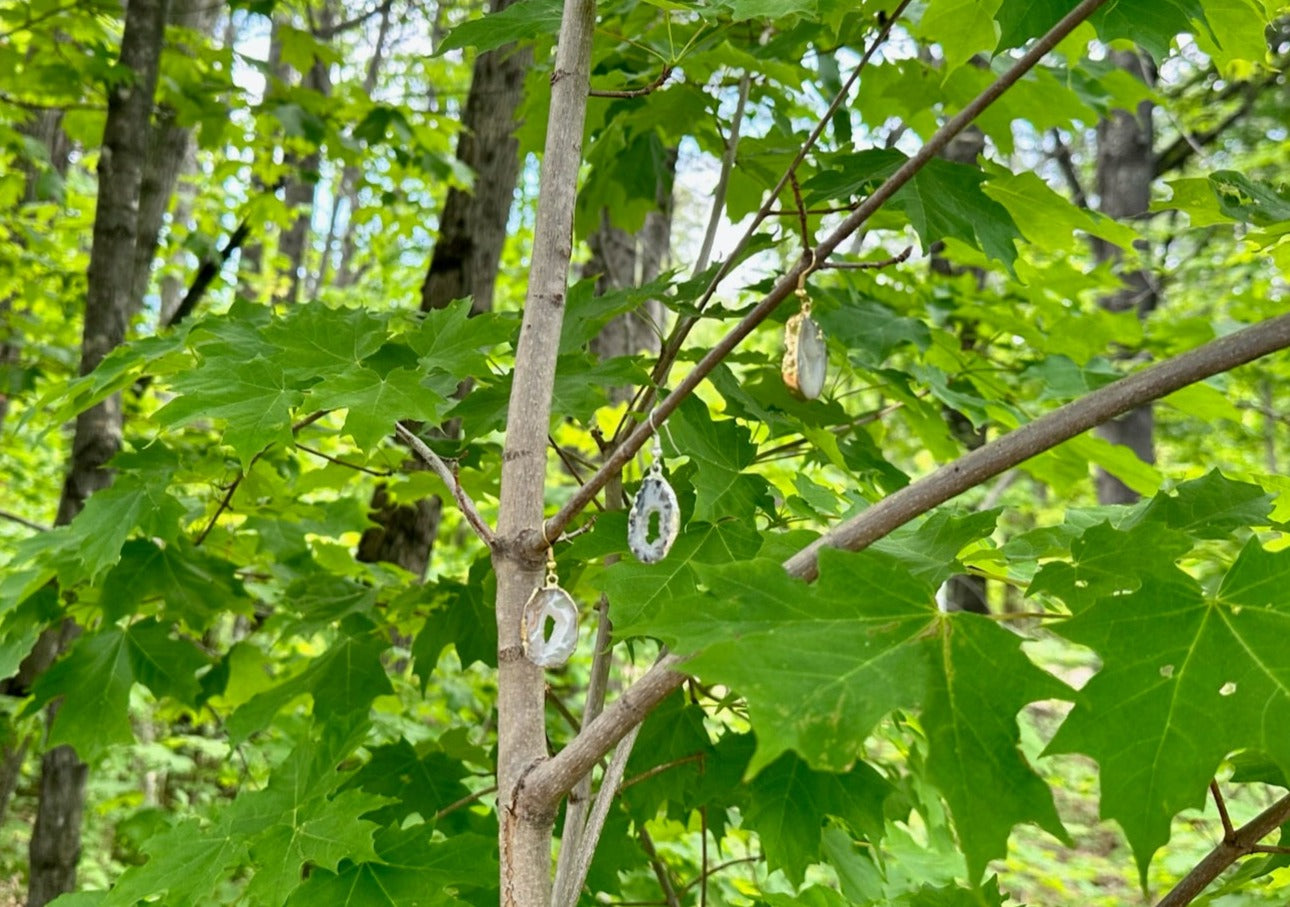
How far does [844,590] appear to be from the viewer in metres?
0.73

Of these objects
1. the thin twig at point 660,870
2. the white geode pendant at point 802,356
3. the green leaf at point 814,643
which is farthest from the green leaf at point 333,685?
the green leaf at point 814,643

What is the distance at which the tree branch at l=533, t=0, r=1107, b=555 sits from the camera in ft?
2.84

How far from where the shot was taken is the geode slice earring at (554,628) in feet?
3.14

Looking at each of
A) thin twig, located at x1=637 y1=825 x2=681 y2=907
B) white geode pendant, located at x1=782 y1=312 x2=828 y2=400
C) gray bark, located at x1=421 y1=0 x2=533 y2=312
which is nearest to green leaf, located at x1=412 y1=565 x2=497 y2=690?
thin twig, located at x1=637 y1=825 x2=681 y2=907

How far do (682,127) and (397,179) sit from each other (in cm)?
340

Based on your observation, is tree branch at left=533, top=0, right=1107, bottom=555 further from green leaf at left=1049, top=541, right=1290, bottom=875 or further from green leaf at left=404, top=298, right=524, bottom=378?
green leaf at left=1049, top=541, right=1290, bottom=875

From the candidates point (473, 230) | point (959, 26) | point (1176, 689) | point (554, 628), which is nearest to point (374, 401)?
point (554, 628)

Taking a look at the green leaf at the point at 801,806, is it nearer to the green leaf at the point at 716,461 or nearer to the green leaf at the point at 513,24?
the green leaf at the point at 716,461

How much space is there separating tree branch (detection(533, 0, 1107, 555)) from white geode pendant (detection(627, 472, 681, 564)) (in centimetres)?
5

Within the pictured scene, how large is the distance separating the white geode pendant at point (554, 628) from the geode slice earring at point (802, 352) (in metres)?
0.33

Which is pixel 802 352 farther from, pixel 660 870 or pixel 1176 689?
pixel 660 870

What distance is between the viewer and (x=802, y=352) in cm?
102

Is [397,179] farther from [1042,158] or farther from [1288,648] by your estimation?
[1042,158]

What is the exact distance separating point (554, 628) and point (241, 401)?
477 millimetres
